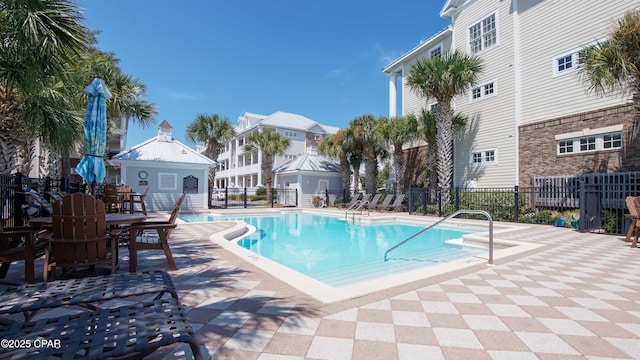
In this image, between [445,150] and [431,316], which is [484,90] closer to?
[445,150]

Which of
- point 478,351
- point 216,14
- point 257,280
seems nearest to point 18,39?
point 257,280

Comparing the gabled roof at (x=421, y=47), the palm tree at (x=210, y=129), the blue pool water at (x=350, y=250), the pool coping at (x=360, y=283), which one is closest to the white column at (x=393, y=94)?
the gabled roof at (x=421, y=47)

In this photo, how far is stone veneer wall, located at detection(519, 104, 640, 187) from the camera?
11203 millimetres

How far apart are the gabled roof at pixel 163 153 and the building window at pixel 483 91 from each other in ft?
52.8

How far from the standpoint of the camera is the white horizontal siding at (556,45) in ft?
40.3

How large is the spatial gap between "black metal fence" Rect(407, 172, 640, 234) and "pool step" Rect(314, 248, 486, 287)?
16.7 feet

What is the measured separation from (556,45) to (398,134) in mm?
8046

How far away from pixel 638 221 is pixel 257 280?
324 inches

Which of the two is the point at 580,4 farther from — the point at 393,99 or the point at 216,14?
the point at 216,14

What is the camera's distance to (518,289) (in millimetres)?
3957

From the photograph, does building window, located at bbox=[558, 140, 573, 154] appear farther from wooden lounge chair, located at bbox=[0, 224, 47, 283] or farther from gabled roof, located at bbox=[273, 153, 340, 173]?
wooden lounge chair, located at bbox=[0, 224, 47, 283]

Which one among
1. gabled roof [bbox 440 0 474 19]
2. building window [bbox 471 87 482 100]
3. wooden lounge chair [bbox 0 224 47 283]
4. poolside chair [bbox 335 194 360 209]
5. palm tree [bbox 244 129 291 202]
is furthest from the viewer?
palm tree [bbox 244 129 291 202]

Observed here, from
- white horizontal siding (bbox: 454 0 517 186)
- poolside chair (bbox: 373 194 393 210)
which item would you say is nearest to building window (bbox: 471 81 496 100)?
white horizontal siding (bbox: 454 0 517 186)

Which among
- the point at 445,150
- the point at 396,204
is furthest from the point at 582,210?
the point at 396,204
